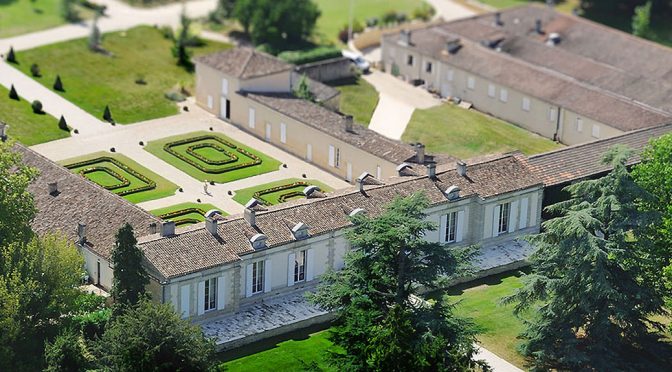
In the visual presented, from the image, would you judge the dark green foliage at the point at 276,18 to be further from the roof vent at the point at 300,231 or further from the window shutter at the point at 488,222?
the roof vent at the point at 300,231

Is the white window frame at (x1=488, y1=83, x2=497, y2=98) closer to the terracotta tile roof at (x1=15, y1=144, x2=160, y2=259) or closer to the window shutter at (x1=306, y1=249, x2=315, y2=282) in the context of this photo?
the window shutter at (x1=306, y1=249, x2=315, y2=282)

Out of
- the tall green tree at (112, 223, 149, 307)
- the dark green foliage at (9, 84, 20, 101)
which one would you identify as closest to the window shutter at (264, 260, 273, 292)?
the tall green tree at (112, 223, 149, 307)

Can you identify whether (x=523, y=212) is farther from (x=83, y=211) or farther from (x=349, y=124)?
(x=83, y=211)

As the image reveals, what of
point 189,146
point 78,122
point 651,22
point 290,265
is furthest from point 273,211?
point 651,22

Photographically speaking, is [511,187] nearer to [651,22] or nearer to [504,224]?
[504,224]

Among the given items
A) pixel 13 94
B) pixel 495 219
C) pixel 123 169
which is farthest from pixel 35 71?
pixel 495 219

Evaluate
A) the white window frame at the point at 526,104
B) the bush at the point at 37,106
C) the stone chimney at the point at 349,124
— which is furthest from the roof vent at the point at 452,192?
the bush at the point at 37,106
